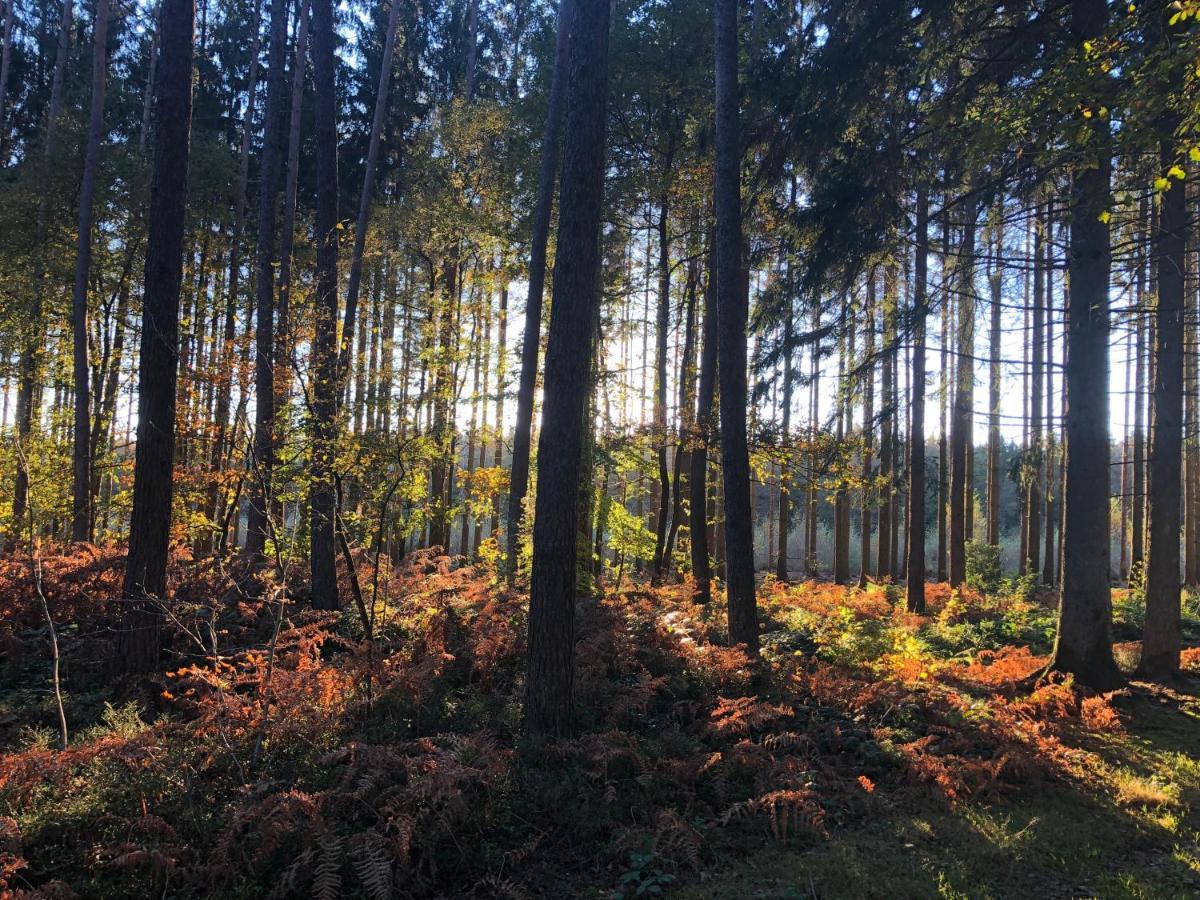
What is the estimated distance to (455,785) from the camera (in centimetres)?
429

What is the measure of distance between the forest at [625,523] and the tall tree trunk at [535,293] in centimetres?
10

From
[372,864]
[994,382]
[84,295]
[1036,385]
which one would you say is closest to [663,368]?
[994,382]

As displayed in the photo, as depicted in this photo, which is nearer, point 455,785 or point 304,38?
point 455,785

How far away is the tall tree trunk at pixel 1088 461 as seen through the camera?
7.61 meters

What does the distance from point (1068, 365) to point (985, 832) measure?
217 inches

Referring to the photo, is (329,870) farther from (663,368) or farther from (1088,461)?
(663,368)

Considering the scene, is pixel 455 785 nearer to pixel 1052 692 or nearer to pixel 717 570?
pixel 1052 692

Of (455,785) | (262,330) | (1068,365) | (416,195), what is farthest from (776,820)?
(416,195)

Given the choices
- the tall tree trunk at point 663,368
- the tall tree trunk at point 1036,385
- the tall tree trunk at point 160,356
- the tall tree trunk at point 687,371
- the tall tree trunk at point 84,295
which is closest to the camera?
the tall tree trunk at point 160,356

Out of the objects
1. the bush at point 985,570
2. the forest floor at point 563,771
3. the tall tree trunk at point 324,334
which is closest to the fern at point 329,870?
the forest floor at point 563,771

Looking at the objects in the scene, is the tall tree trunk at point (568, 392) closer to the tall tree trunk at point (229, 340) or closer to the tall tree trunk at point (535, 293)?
the tall tree trunk at point (535, 293)

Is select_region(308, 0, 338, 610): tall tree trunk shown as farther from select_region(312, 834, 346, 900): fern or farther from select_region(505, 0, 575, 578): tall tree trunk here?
select_region(312, 834, 346, 900): fern

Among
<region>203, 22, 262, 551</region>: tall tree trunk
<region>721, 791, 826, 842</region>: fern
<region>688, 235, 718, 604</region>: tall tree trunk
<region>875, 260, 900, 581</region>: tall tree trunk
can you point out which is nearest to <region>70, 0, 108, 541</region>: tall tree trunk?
<region>203, 22, 262, 551</region>: tall tree trunk

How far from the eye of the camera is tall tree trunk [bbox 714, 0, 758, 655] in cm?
814
